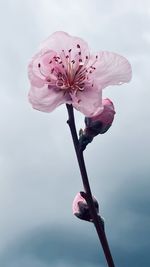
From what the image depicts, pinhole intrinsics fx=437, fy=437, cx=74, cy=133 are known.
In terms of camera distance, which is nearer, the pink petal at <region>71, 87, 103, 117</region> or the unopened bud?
the pink petal at <region>71, 87, 103, 117</region>

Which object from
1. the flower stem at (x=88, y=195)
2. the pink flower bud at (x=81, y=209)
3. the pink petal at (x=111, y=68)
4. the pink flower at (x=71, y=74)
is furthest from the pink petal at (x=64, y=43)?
the pink flower bud at (x=81, y=209)

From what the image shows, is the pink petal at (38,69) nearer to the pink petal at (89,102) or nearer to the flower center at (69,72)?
the flower center at (69,72)

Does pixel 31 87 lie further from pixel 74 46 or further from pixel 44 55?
pixel 74 46

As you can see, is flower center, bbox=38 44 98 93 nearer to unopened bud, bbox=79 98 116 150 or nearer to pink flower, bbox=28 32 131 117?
pink flower, bbox=28 32 131 117

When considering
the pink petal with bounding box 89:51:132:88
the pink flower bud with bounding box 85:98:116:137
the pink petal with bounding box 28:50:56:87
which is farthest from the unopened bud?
the pink petal with bounding box 28:50:56:87

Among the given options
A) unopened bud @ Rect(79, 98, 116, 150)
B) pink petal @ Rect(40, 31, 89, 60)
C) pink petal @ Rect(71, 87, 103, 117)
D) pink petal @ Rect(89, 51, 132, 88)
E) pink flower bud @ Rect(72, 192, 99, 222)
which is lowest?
pink flower bud @ Rect(72, 192, 99, 222)

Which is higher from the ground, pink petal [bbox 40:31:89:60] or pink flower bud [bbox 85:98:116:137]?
pink petal [bbox 40:31:89:60]

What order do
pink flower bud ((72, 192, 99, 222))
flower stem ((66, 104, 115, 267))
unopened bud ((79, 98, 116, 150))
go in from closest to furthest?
flower stem ((66, 104, 115, 267)) → unopened bud ((79, 98, 116, 150)) → pink flower bud ((72, 192, 99, 222))
